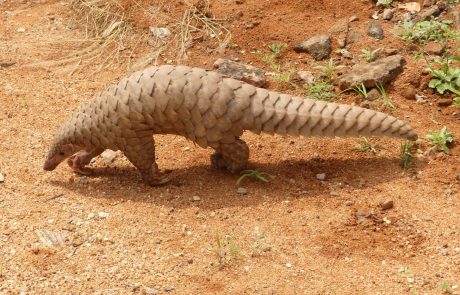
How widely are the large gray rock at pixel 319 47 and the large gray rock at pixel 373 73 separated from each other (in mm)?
506

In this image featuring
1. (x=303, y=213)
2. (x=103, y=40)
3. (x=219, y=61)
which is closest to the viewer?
(x=303, y=213)

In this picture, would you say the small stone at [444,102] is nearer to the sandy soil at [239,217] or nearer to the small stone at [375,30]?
the sandy soil at [239,217]

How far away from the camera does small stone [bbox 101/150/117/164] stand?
573 cm

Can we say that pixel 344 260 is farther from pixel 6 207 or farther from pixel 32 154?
pixel 32 154

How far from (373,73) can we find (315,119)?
46.2 inches

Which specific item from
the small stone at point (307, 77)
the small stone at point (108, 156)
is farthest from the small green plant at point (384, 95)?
the small stone at point (108, 156)

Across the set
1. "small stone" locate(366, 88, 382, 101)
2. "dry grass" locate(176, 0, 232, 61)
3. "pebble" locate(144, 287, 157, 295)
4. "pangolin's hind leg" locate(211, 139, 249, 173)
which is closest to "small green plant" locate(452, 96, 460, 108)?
"small stone" locate(366, 88, 382, 101)

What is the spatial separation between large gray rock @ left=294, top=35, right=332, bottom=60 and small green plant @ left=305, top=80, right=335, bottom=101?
0.49 metres

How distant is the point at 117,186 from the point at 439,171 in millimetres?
2406

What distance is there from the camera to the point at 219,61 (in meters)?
6.36

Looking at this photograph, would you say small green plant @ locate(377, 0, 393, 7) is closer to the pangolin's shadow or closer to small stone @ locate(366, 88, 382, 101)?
small stone @ locate(366, 88, 382, 101)

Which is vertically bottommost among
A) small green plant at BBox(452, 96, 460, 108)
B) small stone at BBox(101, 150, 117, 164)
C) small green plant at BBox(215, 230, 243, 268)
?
small stone at BBox(101, 150, 117, 164)

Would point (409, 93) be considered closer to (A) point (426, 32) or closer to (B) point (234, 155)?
(A) point (426, 32)

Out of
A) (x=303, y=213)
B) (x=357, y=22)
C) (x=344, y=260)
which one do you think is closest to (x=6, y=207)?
(x=303, y=213)
